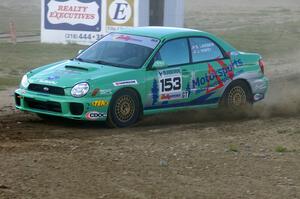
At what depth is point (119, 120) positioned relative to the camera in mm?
10984

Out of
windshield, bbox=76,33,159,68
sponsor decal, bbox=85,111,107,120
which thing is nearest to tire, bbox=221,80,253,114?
windshield, bbox=76,33,159,68

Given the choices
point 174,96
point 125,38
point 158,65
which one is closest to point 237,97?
point 174,96

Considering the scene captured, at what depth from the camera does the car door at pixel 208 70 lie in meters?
12.0

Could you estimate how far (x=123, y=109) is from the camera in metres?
11.0

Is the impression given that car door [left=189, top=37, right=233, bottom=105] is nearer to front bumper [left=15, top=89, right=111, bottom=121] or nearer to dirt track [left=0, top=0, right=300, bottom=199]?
dirt track [left=0, top=0, right=300, bottom=199]

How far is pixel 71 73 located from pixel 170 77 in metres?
1.57

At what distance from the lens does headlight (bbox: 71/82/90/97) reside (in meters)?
10.6

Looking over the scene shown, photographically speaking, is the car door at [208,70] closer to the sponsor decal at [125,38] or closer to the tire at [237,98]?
the tire at [237,98]

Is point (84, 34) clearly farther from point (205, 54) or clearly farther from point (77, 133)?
point (77, 133)

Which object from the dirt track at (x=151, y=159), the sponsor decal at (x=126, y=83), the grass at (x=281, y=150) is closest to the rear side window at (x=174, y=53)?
the sponsor decal at (x=126, y=83)

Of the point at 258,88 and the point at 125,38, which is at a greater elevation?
the point at 125,38

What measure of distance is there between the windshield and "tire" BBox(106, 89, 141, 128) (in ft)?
1.80

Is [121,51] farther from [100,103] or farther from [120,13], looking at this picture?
[120,13]

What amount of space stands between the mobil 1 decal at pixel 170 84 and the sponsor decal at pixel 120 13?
46.3ft
